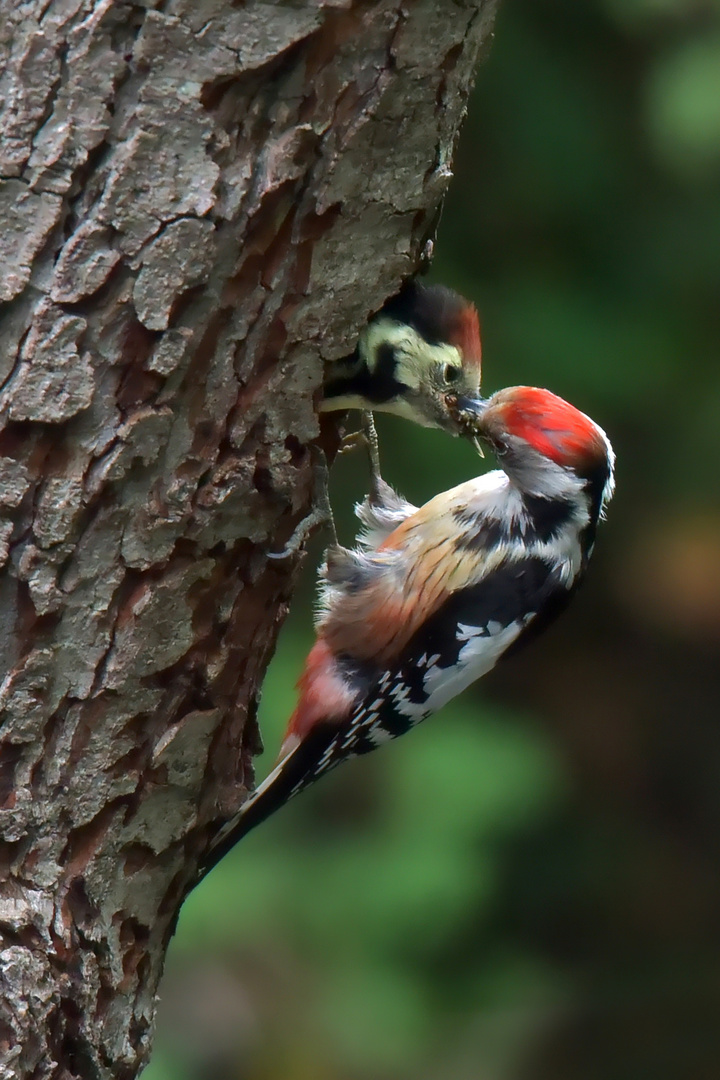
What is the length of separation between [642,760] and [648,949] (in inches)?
30.1

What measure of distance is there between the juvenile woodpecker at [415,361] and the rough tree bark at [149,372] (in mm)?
193

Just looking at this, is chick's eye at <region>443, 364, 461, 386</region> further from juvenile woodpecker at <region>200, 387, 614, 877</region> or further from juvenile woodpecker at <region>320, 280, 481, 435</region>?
juvenile woodpecker at <region>200, 387, 614, 877</region>

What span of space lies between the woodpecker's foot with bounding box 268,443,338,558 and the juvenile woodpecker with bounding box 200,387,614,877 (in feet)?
1.67

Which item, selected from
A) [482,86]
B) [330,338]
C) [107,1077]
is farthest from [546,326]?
[107,1077]

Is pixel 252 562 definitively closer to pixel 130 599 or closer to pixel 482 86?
pixel 130 599

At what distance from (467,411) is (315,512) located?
0.47 metres

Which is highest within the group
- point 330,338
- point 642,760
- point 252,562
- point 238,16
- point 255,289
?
point 238,16

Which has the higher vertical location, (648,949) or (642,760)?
(642,760)

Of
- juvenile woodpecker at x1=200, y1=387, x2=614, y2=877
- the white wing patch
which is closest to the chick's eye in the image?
juvenile woodpecker at x1=200, y1=387, x2=614, y2=877

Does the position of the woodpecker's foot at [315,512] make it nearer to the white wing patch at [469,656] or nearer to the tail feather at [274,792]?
the tail feather at [274,792]

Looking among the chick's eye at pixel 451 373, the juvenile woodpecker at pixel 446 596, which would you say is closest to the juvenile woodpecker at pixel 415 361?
the chick's eye at pixel 451 373

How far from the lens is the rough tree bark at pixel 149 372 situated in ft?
5.15

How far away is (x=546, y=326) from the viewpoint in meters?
3.76

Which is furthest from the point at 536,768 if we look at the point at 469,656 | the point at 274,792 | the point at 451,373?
the point at 451,373
